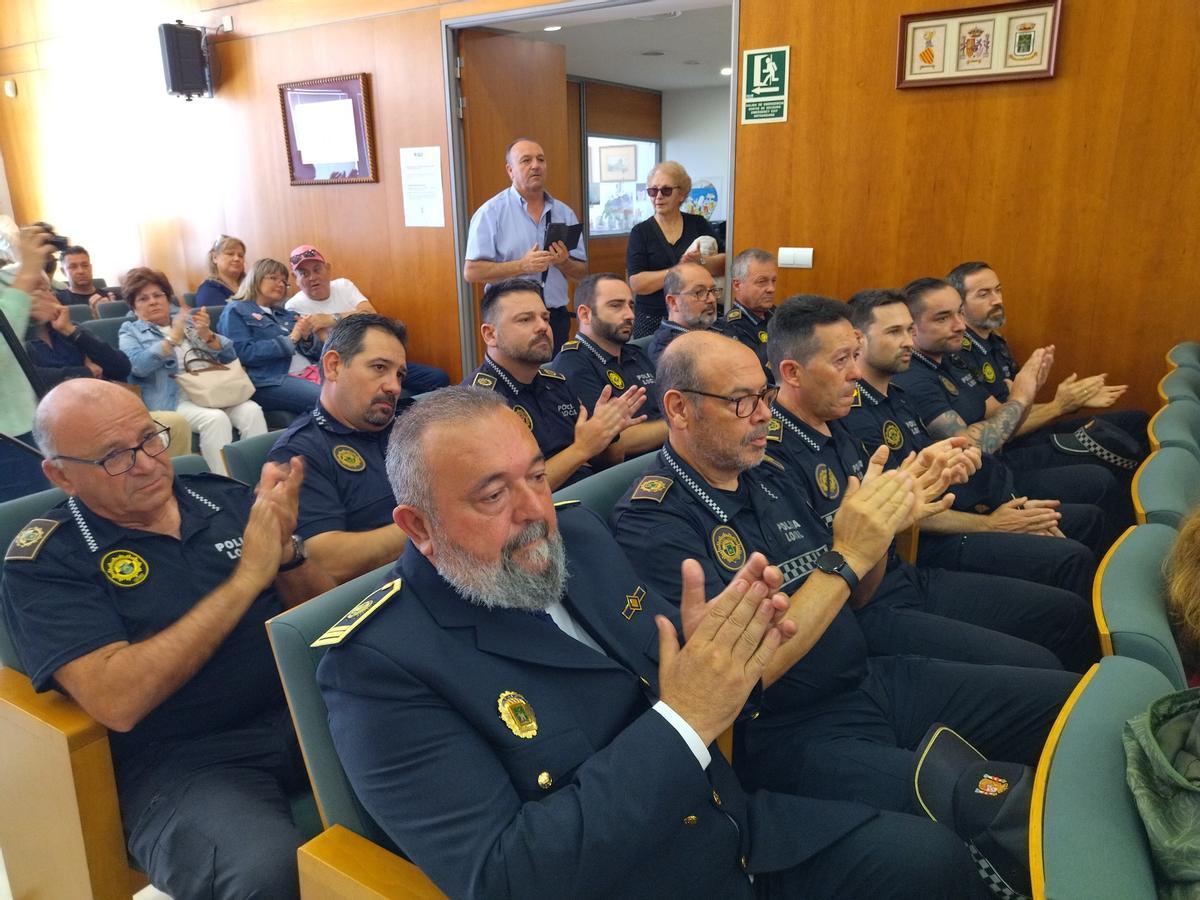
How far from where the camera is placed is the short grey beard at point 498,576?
1189 mm

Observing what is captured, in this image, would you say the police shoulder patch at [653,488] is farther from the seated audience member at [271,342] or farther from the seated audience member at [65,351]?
the seated audience member at [271,342]

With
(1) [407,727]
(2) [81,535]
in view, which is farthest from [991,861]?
(2) [81,535]

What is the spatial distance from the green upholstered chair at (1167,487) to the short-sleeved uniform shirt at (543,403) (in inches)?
60.6

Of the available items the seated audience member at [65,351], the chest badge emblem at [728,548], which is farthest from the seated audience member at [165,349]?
the chest badge emblem at [728,548]

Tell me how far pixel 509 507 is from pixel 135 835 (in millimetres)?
930

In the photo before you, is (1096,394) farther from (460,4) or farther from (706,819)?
(460,4)

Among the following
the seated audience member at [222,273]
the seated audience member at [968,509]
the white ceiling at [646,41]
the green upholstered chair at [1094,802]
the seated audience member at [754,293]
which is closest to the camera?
the green upholstered chair at [1094,802]

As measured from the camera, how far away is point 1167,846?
2.76ft

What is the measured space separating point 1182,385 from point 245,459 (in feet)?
9.64

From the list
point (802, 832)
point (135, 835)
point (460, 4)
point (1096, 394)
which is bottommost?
point (135, 835)

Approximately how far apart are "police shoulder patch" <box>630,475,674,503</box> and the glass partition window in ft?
22.6

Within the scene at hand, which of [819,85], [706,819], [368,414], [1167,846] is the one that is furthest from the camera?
[819,85]

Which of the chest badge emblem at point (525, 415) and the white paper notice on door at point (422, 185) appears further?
the white paper notice on door at point (422, 185)

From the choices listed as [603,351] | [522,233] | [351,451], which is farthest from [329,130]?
[351,451]
